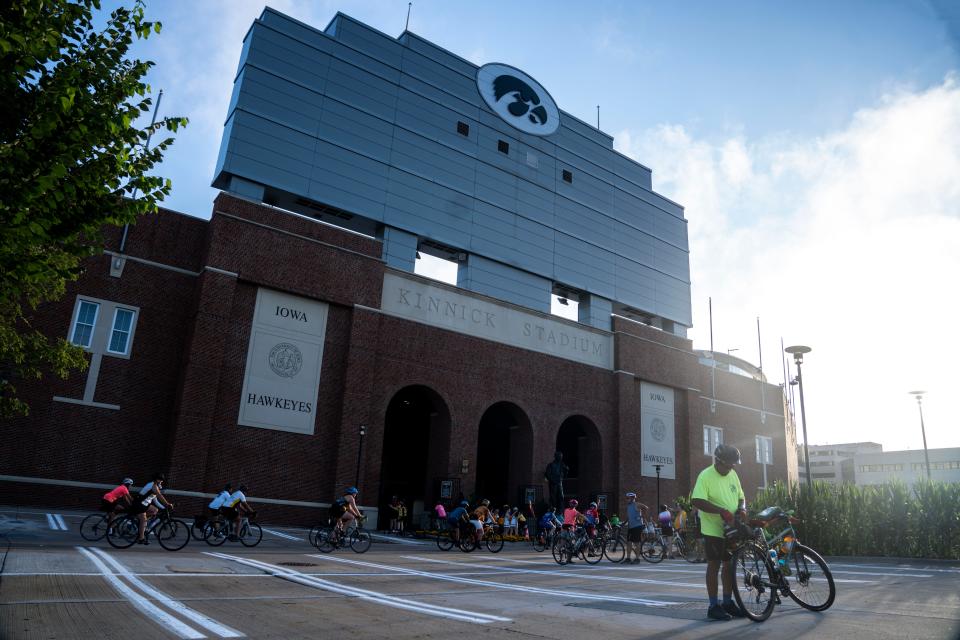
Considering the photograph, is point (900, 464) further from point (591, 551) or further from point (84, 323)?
point (84, 323)

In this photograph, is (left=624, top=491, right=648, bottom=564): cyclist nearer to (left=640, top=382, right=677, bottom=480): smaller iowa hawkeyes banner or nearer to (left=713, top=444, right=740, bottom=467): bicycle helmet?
(left=713, top=444, right=740, bottom=467): bicycle helmet

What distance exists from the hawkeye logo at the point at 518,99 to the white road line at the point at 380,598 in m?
33.6

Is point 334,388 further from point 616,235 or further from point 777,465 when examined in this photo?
point 777,465

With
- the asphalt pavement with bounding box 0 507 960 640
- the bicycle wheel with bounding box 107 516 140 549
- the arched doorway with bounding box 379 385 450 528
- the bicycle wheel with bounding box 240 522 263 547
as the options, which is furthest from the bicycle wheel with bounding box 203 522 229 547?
the arched doorway with bounding box 379 385 450 528

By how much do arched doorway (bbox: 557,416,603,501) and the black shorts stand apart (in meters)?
29.0

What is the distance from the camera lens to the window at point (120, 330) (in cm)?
2375

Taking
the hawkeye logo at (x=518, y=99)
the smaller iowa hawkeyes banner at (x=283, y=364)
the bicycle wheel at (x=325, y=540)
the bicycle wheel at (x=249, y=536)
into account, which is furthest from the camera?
the hawkeye logo at (x=518, y=99)

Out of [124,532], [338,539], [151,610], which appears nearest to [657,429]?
[338,539]

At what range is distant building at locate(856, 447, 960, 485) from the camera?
86.7m

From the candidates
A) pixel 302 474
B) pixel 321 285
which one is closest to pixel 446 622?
pixel 302 474

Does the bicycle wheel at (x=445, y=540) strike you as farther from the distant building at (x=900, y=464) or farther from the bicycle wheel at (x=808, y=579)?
the distant building at (x=900, y=464)

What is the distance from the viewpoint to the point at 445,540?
21.7 metres

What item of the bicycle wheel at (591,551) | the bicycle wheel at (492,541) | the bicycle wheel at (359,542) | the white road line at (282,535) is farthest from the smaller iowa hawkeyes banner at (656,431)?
the bicycle wheel at (359,542)

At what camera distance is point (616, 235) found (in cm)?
4297
